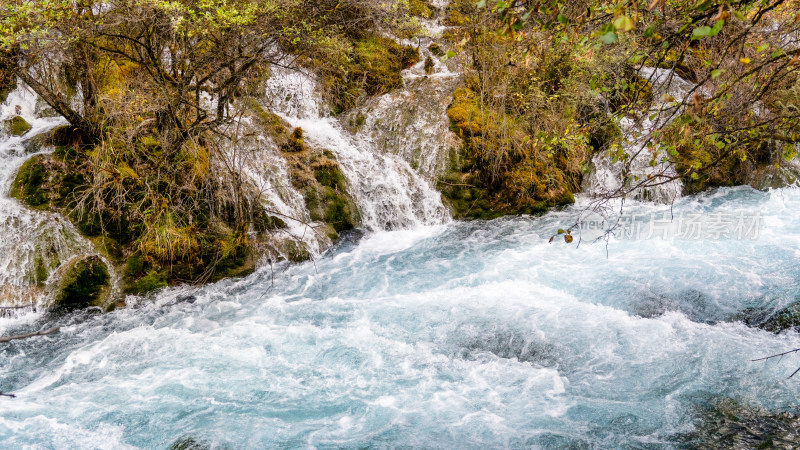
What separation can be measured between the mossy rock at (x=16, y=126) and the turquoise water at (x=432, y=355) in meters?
3.38

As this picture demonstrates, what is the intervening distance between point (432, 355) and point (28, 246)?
5.37m

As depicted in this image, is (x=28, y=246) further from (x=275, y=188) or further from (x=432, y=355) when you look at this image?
(x=432, y=355)

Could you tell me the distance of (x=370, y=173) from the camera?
9.91m

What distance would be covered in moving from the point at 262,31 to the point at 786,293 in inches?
323

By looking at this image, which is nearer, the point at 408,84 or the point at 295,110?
the point at 295,110

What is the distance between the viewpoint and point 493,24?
9.46m

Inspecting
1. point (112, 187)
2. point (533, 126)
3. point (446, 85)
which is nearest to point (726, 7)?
point (112, 187)

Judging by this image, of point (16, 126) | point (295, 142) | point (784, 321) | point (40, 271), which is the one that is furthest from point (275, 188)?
point (784, 321)

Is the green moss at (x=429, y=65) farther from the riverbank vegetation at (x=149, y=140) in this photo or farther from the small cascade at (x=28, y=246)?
the small cascade at (x=28, y=246)

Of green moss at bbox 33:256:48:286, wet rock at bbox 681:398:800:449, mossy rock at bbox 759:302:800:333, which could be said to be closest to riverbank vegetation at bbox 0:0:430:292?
green moss at bbox 33:256:48:286

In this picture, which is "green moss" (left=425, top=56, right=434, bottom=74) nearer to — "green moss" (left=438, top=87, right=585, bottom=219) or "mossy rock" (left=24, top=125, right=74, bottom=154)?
"green moss" (left=438, top=87, right=585, bottom=219)

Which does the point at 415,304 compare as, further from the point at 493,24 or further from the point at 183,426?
the point at 493,24

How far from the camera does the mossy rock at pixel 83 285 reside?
21.3 ft

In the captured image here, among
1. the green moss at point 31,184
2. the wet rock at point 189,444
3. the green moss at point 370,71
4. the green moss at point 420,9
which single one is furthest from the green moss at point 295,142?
the wet rock at point 189,444
